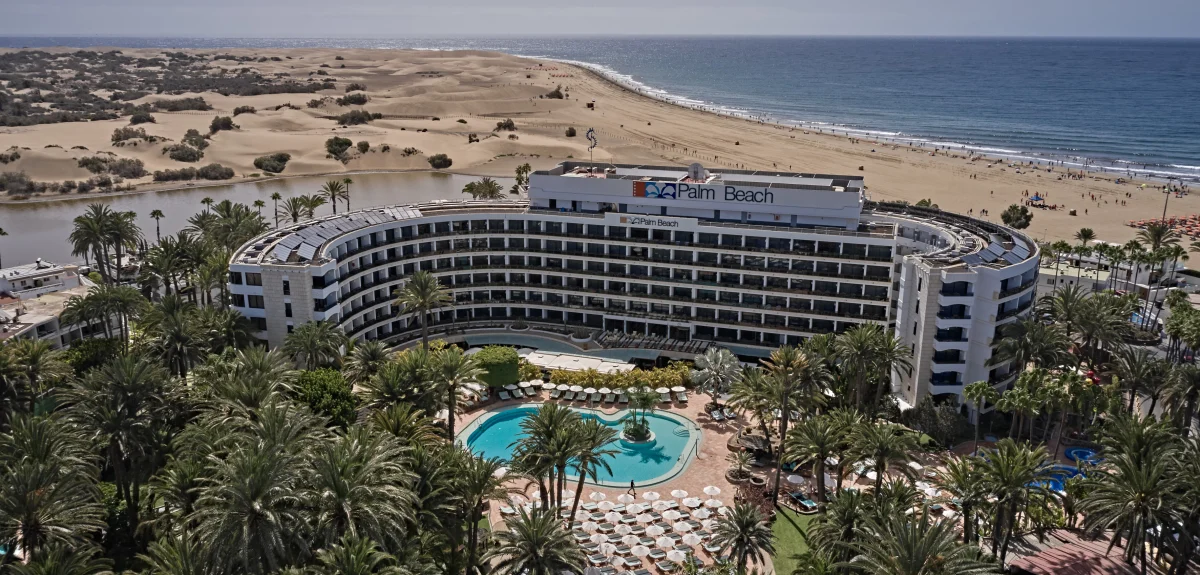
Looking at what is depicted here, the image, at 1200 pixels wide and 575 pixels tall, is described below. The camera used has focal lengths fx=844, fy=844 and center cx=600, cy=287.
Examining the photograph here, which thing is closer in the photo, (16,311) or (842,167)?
(16,311)

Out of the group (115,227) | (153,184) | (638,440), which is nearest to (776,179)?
(638,440)

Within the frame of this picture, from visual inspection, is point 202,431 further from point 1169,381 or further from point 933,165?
point 933,165

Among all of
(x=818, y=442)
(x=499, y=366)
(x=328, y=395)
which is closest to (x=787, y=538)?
(x=818, y=442)

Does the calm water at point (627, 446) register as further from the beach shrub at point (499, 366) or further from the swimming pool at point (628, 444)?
the beach shrub at point (499, 366)

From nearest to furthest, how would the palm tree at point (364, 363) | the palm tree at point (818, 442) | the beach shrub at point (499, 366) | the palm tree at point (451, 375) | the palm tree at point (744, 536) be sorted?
1. the palm tree at point (744, 536)
2. the palm tree at point (818, 442)
3. the palm tree at point (451, 375)
4. the palm tree at point (364, 363)
5. the beach shrub at point (499, 366)

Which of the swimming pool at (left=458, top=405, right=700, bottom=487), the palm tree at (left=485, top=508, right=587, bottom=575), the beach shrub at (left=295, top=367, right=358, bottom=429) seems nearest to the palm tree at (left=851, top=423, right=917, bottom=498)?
the swimming pool at (left=458, top=405, right=700, bottom=487)

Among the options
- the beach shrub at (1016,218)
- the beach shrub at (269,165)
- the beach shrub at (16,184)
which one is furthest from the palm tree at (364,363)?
the beach shrub at (269,165)

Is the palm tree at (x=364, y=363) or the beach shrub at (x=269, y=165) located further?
the beach shrub at (x=269, y=165)

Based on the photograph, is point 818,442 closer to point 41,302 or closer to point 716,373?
point 716,373
